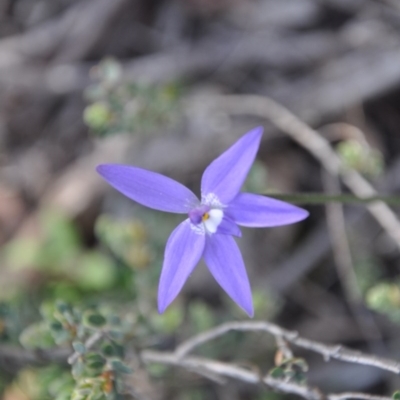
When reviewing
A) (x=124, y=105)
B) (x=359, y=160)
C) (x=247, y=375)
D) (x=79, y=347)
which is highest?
(x=124, y=105)

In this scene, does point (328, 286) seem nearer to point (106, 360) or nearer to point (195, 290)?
point (195, 290)

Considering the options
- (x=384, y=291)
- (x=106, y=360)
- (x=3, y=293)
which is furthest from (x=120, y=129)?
(x=3, y=293)

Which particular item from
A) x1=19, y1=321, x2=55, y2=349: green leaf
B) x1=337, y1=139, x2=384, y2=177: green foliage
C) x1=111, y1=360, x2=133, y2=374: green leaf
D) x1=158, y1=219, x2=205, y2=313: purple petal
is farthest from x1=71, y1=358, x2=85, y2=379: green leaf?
x1=337, y1=139, x2=384, y2=177: green foliage

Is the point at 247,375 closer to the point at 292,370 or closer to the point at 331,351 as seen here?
the point at 292,370

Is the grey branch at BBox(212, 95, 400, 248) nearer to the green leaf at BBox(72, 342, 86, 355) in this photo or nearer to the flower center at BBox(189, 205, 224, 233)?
the flower center at BBox(189, 205, 224, 233)

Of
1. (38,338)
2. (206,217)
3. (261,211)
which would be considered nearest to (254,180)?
(206,217)

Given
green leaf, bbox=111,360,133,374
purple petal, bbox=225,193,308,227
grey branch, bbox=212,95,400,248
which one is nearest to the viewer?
purple petal, bbox=225,193,308,227
